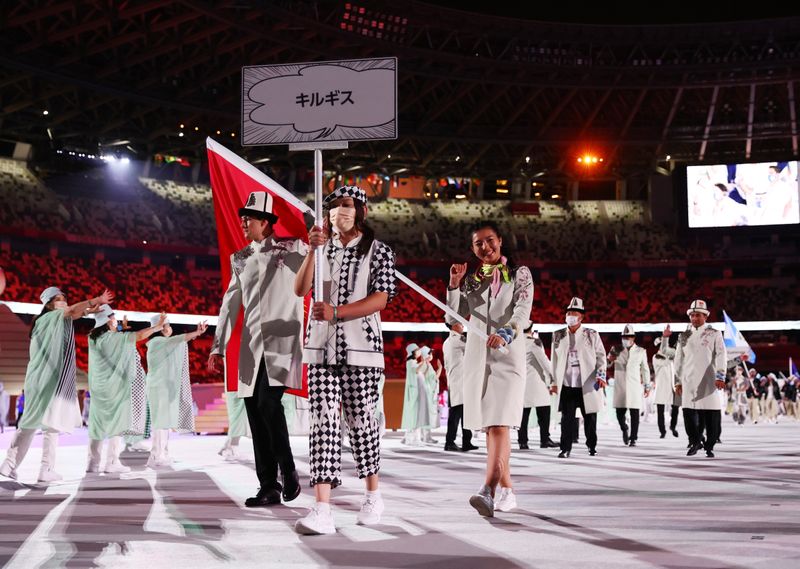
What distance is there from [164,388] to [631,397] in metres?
7.58

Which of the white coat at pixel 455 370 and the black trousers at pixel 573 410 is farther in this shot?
the white coat at pixel 455 370

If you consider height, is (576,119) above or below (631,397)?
above

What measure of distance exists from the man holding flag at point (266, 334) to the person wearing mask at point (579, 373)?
19.8 ft

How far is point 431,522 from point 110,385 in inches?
203

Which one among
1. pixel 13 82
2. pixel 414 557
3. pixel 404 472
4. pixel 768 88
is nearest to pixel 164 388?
pixel 404 472

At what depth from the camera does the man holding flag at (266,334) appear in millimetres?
6008

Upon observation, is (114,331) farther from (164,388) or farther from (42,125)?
(42,125)

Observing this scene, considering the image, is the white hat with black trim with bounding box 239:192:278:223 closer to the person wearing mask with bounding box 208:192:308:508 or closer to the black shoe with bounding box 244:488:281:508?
the person wearing mask with bounding box 208:192:308:508

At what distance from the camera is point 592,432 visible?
38.9 ft

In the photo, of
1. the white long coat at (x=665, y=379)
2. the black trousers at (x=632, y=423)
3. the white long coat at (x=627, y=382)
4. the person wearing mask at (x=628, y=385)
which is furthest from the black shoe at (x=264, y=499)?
the white long coat at (x=665, y=379)

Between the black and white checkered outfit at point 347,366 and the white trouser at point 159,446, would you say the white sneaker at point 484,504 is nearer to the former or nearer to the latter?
the black and white checkered outfit at point 347,366

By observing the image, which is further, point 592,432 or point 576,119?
point 576,119

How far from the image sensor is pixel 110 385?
9.38 metres

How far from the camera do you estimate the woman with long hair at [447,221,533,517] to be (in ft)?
19.0
